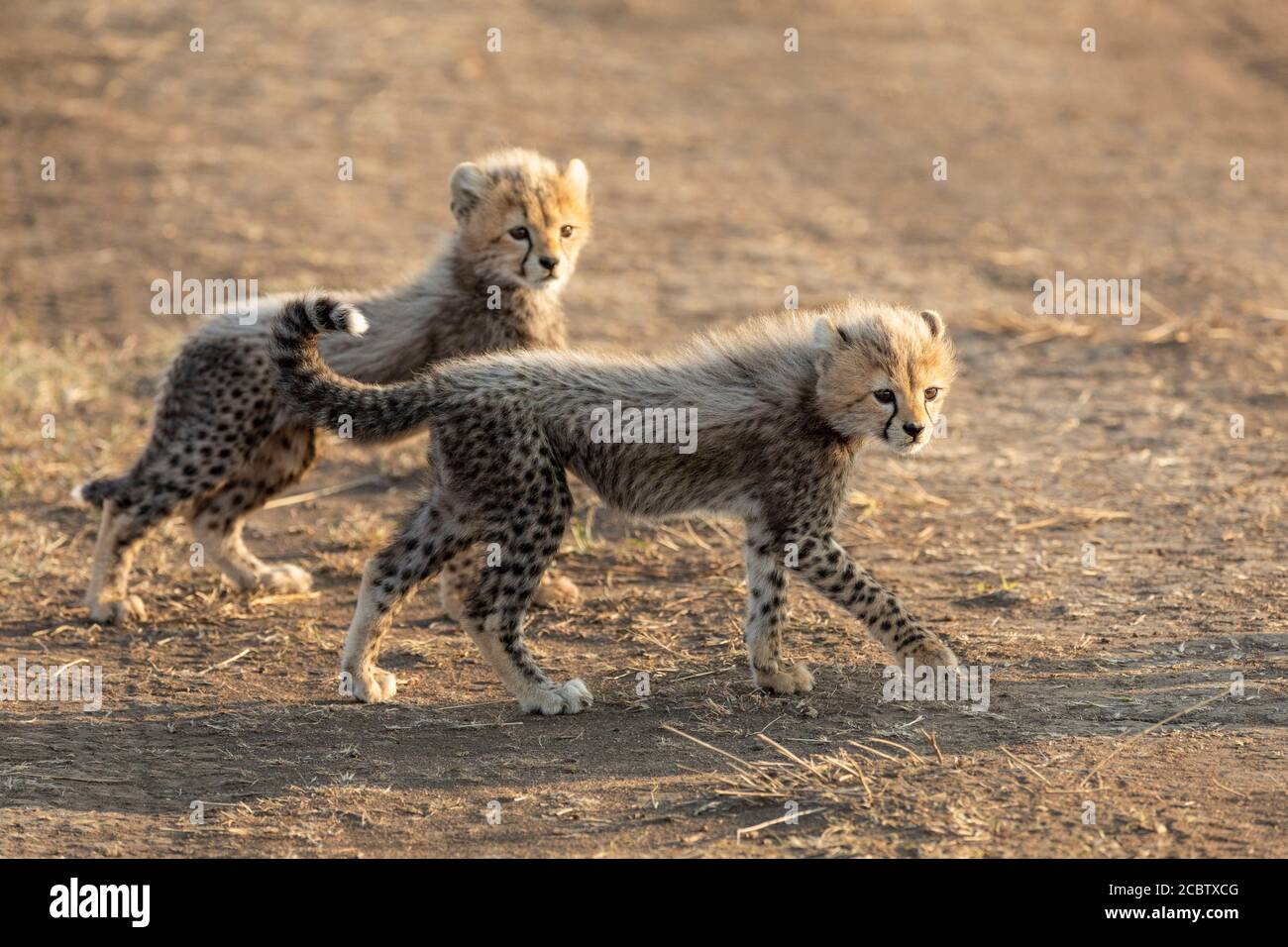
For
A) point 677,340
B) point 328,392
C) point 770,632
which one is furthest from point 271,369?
point 677,340

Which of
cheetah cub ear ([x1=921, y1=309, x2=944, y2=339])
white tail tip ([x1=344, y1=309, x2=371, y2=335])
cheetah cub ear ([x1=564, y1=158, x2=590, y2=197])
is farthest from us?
cheetah cub ear ([x1=564, y1=158, x2=590, y2=197])

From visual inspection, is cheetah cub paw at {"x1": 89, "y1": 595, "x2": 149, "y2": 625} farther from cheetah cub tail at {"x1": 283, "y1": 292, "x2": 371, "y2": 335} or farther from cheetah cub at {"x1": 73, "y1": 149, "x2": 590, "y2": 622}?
cheetah cub tail at {"x1": 283, "y1": 292, "x2": 371, "y2": 335}

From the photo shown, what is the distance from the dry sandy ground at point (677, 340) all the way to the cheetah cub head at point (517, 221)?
1.14 meters

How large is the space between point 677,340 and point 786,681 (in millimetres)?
4240

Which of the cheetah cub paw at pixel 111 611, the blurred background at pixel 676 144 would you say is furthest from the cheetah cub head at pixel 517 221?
the blurred background at pixel 676 144

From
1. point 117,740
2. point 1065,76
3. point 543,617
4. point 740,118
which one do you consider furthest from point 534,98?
point 117,740

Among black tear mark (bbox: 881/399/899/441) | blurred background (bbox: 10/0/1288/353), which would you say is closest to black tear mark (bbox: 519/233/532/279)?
black tear mark (bbox: 881/399/899/441)

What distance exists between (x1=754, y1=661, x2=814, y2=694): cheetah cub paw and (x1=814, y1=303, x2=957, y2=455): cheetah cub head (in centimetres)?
77

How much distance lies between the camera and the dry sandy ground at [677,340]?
459 centimetres

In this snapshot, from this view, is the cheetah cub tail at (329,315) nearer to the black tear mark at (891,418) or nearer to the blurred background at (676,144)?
the black tear mark at (891,418)

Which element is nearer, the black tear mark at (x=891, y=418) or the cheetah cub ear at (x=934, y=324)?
the black tear mark at (x=891, y=418)

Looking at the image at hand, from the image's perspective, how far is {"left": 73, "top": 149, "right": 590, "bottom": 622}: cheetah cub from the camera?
6156 millimetres

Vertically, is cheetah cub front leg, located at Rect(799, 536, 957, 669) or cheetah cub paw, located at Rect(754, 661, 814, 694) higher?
cheetah cub front leg, located at Rect(799, 536, 957, 669)

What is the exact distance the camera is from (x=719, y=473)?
5512 millimetres
